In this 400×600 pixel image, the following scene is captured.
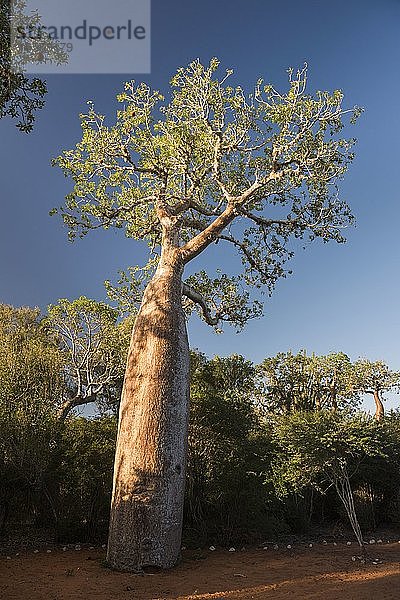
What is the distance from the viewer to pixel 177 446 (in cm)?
548

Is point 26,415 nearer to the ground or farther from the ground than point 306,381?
nearer to the ground

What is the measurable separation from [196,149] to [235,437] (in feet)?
14.4

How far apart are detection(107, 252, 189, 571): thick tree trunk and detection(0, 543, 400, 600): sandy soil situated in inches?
12.1

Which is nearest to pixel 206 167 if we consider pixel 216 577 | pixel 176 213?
pixel 176 213

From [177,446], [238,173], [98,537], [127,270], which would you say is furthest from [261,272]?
[98,537]

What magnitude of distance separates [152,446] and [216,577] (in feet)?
4.62

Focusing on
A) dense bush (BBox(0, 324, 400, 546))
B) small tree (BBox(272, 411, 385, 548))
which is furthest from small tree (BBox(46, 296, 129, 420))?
small tree (BBox(272, 411, 385, 548))

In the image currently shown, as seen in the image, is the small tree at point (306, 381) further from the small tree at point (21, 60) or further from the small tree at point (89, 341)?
the small tree at point (21, 60)

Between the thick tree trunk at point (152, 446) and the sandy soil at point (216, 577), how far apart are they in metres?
0.31

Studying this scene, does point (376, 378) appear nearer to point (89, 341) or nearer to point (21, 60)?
point (89, 341)

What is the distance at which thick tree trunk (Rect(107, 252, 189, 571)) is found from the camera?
16.7ft

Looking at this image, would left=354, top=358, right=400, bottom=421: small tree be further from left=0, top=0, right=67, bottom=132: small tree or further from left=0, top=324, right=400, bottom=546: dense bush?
left=0, top=0, right=67, bottom=132: small tree

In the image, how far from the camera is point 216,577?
4848mm

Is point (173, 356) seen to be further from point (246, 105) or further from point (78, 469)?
point (246, 105)
